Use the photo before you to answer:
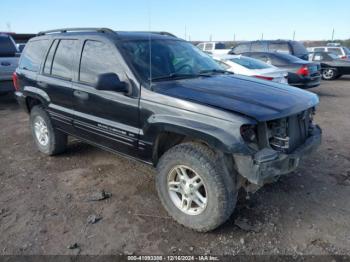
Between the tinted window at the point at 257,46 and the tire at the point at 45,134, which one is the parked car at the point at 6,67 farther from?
the tinted window at the point at 257,46

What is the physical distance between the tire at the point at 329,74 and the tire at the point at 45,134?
1407 centimetres

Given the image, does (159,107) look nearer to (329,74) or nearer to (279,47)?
(279,47)

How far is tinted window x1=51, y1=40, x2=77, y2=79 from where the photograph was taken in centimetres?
422

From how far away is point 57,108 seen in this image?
181 inches

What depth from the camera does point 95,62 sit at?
3.88 m

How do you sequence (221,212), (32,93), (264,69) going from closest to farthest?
1. (221,212)
2. (32,93)
3. (264,69)

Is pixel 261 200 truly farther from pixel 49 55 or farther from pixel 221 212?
pixel 49 55

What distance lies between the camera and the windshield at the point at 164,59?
11.7 ft

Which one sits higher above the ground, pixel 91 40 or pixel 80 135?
pixel 91 40

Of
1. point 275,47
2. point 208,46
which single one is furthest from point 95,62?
point 208,46

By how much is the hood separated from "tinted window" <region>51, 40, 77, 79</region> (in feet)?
4.76

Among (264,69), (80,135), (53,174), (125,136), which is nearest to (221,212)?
(125,136)

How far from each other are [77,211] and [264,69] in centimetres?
671

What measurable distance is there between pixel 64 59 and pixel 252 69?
5595 millimetres
